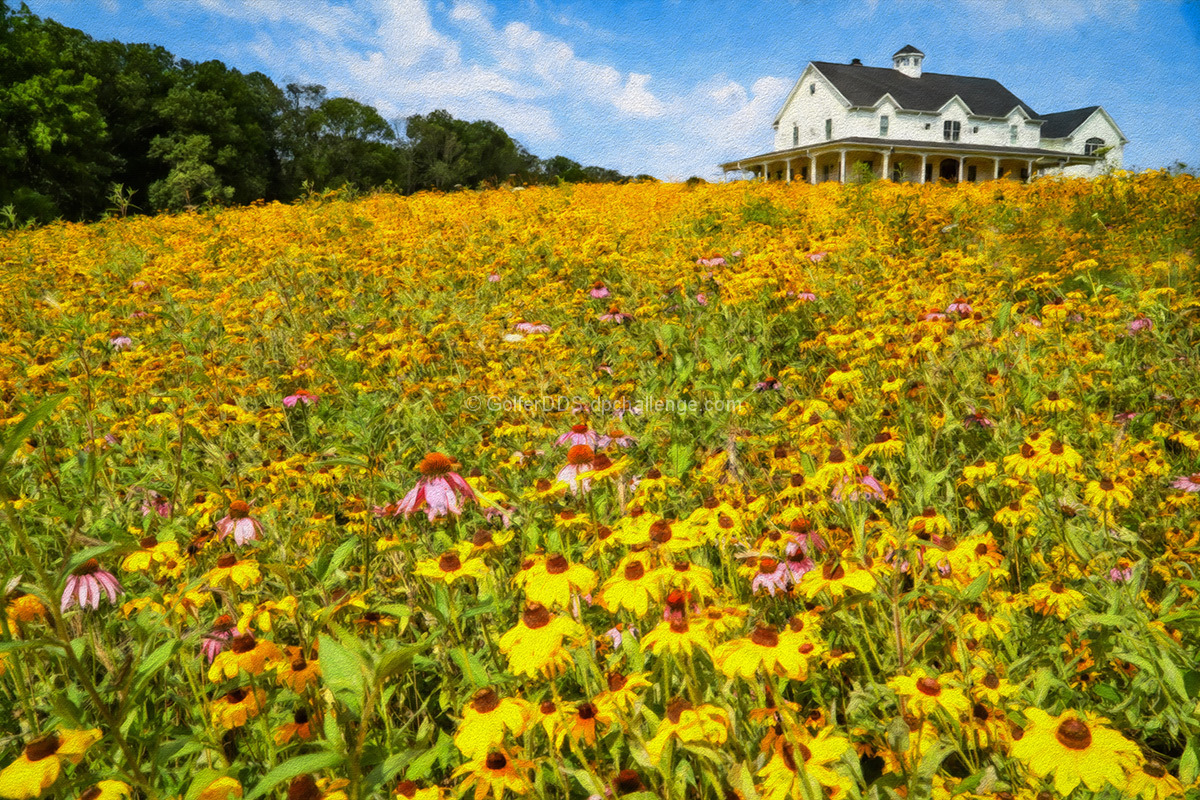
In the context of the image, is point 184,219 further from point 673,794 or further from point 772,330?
point 673,794

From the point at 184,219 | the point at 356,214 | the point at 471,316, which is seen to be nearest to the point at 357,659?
the point at 471,316

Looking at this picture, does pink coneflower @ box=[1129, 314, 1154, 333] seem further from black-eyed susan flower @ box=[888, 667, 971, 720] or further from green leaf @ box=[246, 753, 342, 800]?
green leaf @ box=[246, 753, 342, 800]

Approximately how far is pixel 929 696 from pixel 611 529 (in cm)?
82

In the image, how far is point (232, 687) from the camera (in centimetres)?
148

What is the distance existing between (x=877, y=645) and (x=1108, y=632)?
19.6 inches

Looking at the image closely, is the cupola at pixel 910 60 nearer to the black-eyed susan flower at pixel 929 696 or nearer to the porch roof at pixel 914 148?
the porch roof at pixel 914 148

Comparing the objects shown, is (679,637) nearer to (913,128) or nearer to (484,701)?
(484,701)

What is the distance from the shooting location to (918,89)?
3284cm

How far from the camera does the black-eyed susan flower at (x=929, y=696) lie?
1.19m

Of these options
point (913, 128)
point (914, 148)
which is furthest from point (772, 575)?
point (913, 128)

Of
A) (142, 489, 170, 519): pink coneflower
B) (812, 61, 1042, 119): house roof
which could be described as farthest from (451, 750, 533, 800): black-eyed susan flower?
(812, 61, 1042, 119): house roof

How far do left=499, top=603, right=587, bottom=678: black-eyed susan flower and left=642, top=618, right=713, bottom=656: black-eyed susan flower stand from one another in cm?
13

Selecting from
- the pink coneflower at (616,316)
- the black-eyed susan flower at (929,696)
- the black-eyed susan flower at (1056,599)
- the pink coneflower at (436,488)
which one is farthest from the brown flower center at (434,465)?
the pink coneflower at (616,316)

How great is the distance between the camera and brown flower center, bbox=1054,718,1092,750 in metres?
0.94
